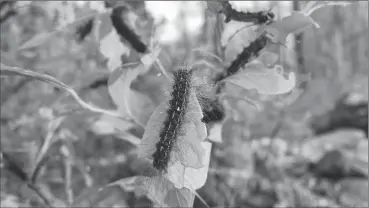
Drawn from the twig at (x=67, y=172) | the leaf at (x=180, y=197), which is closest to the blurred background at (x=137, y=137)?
the twig at (x=67, y=172)

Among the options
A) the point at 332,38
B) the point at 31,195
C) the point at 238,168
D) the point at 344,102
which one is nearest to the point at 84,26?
the point at 31,195

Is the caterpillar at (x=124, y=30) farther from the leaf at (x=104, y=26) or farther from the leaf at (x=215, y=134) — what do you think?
the leaf at (x=215, y=134)

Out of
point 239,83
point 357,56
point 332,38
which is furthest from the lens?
point 357,56

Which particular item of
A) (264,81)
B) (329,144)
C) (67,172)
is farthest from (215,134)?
(329,144)

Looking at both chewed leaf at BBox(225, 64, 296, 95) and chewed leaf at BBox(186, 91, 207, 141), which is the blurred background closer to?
chewed leaf at BBox(225, 64, 296, 95)

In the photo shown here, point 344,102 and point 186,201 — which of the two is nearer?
point 186,201

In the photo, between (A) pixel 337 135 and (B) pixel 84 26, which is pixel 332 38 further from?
(B) pixel 84 26

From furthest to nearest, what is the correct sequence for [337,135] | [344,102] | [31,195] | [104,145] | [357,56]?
[357,56]
[344,102]
[337,135]
[104,145]
[31,195]
